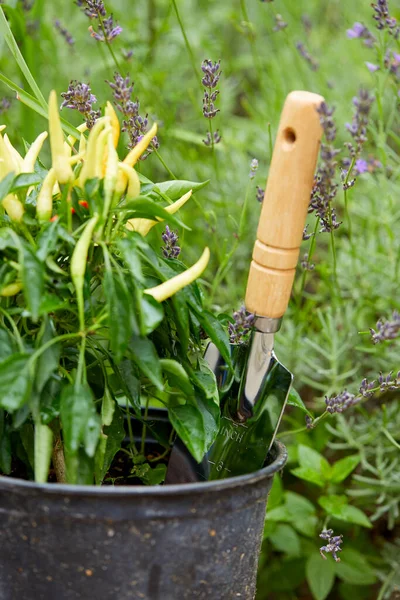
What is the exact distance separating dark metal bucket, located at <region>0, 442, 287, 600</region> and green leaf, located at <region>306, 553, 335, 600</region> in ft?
1.47

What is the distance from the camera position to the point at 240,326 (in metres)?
0.75

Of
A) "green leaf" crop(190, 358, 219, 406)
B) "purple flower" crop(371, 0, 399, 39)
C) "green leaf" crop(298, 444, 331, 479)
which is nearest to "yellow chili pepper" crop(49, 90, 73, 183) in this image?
"green leaf" crop(190, 358, 219, 406)

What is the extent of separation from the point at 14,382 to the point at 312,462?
0.63 metres

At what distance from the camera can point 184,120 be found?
195cm

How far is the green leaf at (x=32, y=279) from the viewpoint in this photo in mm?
556

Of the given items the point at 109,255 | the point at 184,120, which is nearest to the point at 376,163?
the point at 109,255

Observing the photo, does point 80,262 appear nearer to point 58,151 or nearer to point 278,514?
point 58,151

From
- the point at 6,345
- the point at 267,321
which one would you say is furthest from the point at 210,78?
the point at 6,345

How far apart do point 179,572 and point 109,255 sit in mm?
285

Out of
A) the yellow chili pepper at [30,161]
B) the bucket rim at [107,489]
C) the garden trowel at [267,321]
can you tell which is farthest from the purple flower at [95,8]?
the bucket rim at [107,489]

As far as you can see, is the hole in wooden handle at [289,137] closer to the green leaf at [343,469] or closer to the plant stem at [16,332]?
the plant stem at [16,332]

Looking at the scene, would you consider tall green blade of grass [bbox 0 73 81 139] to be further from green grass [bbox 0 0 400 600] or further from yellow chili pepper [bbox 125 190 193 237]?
green grass [bbox 0 0 400 600]

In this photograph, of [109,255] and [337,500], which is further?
[337,500]

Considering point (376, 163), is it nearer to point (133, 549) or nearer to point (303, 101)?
point (303, 101)
